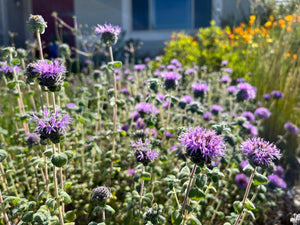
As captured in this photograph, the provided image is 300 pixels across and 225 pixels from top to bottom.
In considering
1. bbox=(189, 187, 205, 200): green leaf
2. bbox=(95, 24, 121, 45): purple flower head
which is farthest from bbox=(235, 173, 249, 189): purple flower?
bbox=(95, 24, 121, 45): purple flower head

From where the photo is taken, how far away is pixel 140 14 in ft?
38.5

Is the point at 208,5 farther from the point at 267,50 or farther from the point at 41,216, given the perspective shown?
the point at 41,216

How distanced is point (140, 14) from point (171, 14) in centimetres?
131

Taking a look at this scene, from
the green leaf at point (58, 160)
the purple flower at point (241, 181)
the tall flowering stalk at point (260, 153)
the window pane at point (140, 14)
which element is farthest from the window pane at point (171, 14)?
the green leaf at point (58, 160)

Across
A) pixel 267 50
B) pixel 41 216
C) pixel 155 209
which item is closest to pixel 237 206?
pixel 155 209

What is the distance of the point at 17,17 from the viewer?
12.1 meters

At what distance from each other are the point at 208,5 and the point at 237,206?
11.0 metres

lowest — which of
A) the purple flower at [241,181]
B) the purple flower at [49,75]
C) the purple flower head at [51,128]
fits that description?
the purple flower at [241,181]

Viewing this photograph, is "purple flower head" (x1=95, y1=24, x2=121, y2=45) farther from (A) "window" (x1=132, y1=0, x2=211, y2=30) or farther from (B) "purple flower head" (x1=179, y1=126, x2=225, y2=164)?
(A) "window" (x1=132, y1=0, x2=211, y2=30)

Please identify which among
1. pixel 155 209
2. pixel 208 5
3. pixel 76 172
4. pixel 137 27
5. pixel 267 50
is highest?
pixel 208 5

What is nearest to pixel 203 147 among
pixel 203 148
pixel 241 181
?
pixel 203 148

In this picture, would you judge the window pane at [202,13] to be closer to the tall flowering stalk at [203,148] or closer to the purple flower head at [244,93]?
the purple flower head at [244,93]

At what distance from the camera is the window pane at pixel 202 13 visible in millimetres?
11211

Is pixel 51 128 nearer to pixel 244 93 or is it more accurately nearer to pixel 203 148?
pixel 203 148
